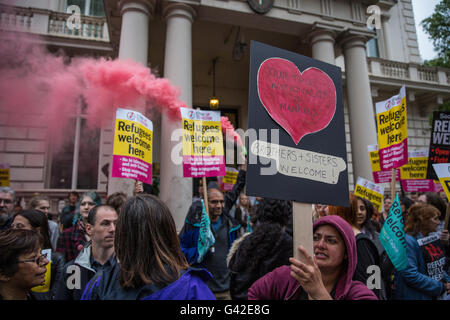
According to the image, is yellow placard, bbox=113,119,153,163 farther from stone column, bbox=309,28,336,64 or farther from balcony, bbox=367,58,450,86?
balcony, bbox=367,58,450,86

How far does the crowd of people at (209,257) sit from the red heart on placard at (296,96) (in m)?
0.63

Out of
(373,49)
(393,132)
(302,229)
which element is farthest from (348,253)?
(373,49)

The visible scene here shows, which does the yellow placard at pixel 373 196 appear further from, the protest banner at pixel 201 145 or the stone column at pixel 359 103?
the stone column at pixel 359 103

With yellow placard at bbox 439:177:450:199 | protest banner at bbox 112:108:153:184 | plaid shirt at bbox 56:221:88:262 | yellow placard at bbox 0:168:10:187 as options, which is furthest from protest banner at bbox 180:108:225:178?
yellow placard at bbox 0:168:10:187

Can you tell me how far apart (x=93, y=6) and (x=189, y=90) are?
8.03 meters

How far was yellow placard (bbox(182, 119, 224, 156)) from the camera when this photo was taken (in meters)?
4.86

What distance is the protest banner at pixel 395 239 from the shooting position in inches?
122

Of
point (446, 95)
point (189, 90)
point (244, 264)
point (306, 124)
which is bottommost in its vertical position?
point (244, 264)

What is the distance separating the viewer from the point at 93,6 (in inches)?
521

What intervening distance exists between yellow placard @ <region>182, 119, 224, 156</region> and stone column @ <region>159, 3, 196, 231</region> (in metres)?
2.79

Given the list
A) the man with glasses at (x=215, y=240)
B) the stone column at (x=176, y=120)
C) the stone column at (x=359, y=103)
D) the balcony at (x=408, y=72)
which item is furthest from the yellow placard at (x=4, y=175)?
the balcony at (x=408, y=72)

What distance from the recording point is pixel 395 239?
3.16 metres
